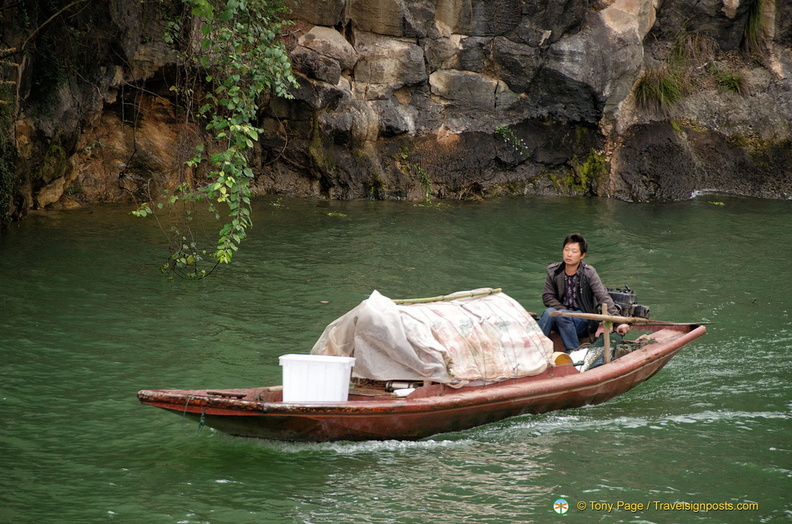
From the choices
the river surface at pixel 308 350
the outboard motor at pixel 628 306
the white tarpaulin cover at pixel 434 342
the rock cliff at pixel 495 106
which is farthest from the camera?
the rock cliff at pixel 495 106

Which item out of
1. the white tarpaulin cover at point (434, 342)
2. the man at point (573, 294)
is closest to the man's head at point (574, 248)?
the man at point (573, 294)

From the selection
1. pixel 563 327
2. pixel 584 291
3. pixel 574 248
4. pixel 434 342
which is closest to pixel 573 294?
pixel 584 291

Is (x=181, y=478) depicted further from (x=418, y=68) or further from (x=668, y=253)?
(x=418, y=68)

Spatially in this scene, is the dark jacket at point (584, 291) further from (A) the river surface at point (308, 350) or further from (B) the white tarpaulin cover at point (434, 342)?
(B) the white tarpaulin cover at point (434, 342)

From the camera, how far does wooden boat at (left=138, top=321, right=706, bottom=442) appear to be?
18.5 ft

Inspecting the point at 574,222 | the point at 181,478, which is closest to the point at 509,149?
the point at 574,222

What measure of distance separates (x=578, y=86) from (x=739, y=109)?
4355 millimetres

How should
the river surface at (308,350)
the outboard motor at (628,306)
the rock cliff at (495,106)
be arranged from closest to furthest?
1. the river surface at (308,350)
2. the outboard motor at (628,306)
3. the rock cliff at (495,106)

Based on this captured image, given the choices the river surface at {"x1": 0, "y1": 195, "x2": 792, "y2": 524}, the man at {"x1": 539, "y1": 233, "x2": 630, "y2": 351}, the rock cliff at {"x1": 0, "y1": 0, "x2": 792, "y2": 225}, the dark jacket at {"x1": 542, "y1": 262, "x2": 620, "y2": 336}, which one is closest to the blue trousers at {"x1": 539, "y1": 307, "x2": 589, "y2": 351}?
the man at {"x1": 539, "y1": 233, "x2": 630, "y2": 351}

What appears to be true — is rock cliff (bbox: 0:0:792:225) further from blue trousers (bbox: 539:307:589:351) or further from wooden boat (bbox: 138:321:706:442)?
wooden boat (bbox: 138:321:706:442)

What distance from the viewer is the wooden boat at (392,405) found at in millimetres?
5648

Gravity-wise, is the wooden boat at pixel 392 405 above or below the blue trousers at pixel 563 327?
below

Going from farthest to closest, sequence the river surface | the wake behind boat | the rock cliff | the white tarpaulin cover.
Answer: the rock cliff < the white tarpaulin cover < the wake behind boat < the river surface

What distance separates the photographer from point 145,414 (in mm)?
6566
